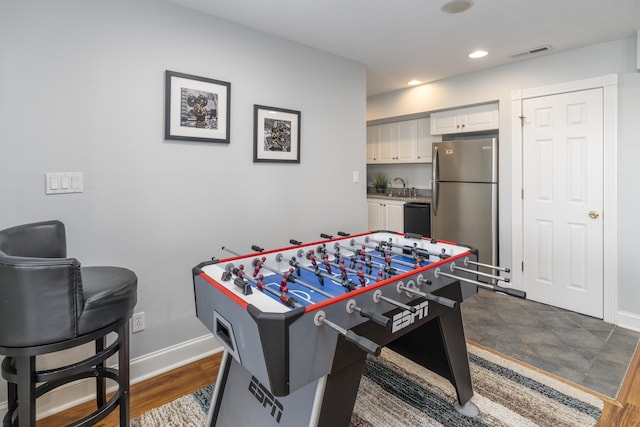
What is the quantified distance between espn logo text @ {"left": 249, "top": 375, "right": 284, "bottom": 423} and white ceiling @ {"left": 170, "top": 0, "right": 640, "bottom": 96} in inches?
89.1

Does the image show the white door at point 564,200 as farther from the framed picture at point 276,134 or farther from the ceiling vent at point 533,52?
the framed picture at point 276,134

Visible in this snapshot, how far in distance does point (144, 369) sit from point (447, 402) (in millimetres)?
1875

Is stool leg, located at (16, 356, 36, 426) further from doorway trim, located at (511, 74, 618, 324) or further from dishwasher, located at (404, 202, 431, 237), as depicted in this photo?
doorway trim, located at (511, 74, 618, 324)

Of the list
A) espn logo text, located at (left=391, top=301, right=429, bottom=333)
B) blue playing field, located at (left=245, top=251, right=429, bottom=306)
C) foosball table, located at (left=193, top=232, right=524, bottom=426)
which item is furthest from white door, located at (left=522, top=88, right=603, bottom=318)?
espn logo text, located at (left=391, top=301, right=429, bottom=333)

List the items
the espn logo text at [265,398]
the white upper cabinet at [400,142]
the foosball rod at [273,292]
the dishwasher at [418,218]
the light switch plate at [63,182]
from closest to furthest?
the foosball rod at [273,292], the espn logo text at [265,398], the light switch plate at [63,182], the dishwasher at [418,218], the white upper cabinet at [400,142]

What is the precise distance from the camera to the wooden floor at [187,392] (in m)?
1.77

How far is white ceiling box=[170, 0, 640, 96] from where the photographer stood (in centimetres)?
226

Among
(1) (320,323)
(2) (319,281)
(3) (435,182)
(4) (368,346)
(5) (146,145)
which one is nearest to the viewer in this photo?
(4) (368,346)

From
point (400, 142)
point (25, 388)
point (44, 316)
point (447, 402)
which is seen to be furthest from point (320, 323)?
point (400, 142)

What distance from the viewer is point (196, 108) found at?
2.30 m

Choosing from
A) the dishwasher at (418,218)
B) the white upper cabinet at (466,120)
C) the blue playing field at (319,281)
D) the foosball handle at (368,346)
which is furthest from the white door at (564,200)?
the foosball handle at (368,346)

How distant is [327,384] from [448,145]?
3.47m

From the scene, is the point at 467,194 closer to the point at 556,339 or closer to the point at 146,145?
the point at 556,339

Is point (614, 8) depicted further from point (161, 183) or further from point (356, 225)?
point (161, 183)
